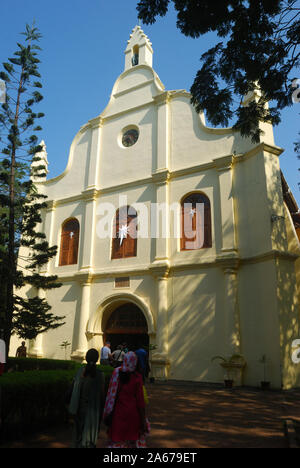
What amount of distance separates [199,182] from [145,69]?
7.27 meters

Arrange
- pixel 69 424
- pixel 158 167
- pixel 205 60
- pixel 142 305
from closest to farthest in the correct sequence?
pixel 69 424 → pixel 205 60 → pixel 142 305 → pixel 158 167

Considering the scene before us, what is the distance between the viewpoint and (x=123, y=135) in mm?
16719

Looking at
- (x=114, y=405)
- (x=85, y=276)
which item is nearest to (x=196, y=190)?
(x=85, y=276)

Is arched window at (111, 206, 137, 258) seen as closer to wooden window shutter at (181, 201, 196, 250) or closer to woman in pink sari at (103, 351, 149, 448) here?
wooden window shutter at (181, 201, 196, 250)

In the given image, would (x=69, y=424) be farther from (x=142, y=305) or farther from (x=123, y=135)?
(x=123, y=135)

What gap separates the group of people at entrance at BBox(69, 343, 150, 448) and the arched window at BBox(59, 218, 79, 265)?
40.4 ft

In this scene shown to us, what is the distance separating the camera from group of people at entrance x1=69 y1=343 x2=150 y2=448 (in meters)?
3.70

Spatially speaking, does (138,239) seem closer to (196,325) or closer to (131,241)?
(131,241)

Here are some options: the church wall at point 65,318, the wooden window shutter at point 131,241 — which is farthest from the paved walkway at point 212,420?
the church wall at point 65,318

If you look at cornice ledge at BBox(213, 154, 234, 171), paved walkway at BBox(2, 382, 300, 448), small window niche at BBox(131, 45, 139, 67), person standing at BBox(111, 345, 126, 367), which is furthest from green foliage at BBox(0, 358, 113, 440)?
small window niche at BBox(131, 45, 139, 67)

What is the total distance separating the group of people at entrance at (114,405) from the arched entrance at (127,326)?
9.75m

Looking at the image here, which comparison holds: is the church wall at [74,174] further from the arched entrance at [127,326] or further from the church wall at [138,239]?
the arched entrance at [127,326]
